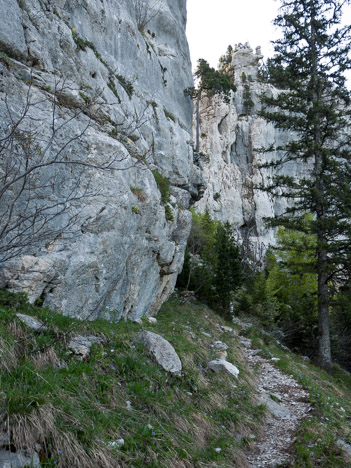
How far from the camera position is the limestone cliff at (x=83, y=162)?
19.1ft

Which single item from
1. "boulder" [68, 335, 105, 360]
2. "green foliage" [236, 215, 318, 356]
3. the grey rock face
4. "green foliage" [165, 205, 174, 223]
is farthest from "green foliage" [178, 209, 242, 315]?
"boulder" [68, 335, 105, 360]

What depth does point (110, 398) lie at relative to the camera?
Answer: 421 centimetres

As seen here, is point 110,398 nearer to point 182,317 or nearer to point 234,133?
point 182,317

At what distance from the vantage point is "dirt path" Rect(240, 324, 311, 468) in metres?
5.13

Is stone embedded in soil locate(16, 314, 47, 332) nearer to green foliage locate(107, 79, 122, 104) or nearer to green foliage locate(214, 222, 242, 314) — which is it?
green foliage locate(107, 79, 122, 104)

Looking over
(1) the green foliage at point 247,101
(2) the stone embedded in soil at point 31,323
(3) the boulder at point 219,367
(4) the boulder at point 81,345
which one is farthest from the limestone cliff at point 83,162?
(1) the green foliage at point 247,101

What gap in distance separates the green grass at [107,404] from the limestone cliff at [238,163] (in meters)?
38.5

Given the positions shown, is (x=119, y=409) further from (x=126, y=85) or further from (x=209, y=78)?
(x=209, y=78)

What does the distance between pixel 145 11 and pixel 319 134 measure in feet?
46.8

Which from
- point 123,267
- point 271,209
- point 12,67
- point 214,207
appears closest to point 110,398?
point 123,267

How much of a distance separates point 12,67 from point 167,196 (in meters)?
8.00

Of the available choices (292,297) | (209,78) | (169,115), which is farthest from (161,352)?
(209,78)

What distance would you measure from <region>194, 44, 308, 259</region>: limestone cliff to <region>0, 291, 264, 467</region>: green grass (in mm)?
38472

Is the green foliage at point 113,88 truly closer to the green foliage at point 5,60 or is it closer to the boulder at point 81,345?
the green foliage at point 5,60
